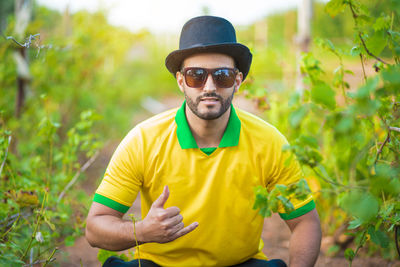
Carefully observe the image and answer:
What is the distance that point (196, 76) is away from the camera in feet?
6.69

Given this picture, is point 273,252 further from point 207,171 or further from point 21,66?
point 21,66

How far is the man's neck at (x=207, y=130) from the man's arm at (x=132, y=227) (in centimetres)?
48

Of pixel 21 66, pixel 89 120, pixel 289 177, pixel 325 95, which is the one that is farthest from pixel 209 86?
pixel 21 66

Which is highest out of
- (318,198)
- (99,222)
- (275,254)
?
(99,222)

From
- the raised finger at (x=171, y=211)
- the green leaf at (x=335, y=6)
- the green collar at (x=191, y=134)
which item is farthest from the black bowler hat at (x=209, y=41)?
the raised finger at (x=171, y=211)

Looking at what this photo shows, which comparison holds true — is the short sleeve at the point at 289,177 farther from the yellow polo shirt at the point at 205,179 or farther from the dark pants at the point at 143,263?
the dark pants at the point at 143,263

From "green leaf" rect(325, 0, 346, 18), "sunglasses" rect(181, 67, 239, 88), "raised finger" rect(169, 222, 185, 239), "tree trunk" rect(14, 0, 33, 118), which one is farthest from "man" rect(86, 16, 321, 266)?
"tree trunk" rect(14, 0, 33, 118)

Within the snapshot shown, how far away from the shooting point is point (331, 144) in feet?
11.1

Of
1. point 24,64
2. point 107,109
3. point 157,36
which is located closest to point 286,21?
point 157,36

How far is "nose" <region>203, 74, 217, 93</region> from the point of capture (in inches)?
79.5

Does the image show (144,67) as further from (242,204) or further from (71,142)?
(242,204)

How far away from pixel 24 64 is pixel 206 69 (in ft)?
9.80

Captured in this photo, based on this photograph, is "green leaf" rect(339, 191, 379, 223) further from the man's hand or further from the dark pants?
the dark pants

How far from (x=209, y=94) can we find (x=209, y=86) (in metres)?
0.04
